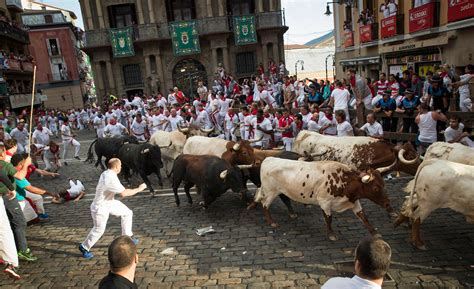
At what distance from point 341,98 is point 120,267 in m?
9.79

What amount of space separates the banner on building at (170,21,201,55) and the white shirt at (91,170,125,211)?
82.2ft

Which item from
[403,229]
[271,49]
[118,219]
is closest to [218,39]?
[271,49]

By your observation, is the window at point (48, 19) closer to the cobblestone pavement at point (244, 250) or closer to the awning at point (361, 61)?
the awning at point (361, 61)

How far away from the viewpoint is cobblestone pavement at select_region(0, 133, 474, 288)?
545cm

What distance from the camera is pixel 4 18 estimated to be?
110ft

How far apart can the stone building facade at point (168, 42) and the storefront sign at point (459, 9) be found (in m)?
18.1

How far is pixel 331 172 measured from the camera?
6.45 metres

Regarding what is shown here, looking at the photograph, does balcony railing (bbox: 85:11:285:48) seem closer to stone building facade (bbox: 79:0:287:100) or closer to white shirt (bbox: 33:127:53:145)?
stone building facade (bbox: 79:0:287:100)

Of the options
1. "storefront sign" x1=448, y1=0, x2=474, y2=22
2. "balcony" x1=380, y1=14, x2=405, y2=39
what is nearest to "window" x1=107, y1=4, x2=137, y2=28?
"balcony" x1=380, y1=14, x2=405, y2=39

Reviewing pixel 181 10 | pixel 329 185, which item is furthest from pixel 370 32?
pixel 181 10

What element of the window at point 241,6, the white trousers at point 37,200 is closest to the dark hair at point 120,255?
the white trousers at point 37,200

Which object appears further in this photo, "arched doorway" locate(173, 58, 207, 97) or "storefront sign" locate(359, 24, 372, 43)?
"arched doorway" locate(173, 58, 207, 97)

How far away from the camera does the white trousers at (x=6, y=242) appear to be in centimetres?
595

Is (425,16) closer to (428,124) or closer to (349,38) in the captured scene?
(349,38)
